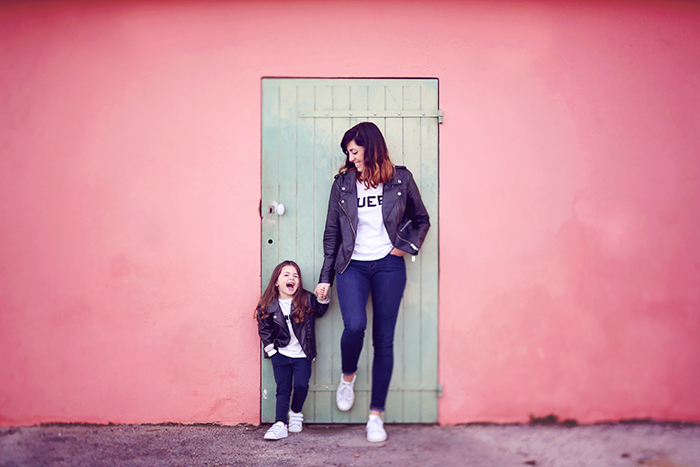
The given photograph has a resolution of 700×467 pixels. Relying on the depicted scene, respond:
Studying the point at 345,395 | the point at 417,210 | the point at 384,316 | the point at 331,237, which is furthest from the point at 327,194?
the point at 345,395

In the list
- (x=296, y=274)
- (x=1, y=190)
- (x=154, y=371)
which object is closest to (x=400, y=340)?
(x=296, y=274)

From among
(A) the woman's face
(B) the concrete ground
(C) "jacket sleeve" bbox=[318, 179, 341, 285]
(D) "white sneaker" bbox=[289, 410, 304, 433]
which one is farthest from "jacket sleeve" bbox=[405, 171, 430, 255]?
(D) "white sneaker" bbox=[289, 410, 304, 433]

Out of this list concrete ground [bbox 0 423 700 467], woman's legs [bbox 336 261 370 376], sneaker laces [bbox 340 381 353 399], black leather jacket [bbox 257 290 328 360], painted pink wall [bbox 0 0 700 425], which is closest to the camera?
concrete ground [bbox 0 423 700 467]

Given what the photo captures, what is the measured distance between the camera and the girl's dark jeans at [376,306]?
311cm

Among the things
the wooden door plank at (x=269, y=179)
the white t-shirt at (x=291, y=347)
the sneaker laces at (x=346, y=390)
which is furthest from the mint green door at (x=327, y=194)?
the white t-shirt at (x=291, y=347)

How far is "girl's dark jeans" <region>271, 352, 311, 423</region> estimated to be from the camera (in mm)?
3234

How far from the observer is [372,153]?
10.2 ft

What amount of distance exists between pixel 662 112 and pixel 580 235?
1.10 metres

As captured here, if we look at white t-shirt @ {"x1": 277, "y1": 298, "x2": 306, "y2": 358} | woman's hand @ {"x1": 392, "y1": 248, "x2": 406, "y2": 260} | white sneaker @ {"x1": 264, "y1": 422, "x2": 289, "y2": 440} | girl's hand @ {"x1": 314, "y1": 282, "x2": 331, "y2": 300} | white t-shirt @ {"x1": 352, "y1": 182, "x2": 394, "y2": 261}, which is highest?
white t-shirt @ {"x1": 352, "y1": 182, "x2": 394, "y2": 261}

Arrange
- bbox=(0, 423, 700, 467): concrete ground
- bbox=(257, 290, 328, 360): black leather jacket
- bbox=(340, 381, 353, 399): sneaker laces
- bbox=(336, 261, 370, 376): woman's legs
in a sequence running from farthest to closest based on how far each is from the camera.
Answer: bbox=(340, 381, 353, 399): sneaker laces → bbox=(257, 290, 328, 360): black leather jacket → bbox=(336, 261, 370, 376): woman's legs → bbox=(0, 423, 700, 467): concrete ground

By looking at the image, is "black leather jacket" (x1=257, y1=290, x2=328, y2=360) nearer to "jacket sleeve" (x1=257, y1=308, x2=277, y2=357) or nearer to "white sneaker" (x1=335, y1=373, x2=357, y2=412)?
"jacket sleeve" (x1=257, y1=308, x2=277, y2=357)

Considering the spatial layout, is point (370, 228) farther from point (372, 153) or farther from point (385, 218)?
point (372, 153)

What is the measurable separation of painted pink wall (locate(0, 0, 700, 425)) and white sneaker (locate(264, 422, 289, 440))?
1.11ft

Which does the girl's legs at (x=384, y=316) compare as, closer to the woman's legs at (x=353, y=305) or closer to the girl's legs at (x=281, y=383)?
the woman's legs at (x=353, y=305)
